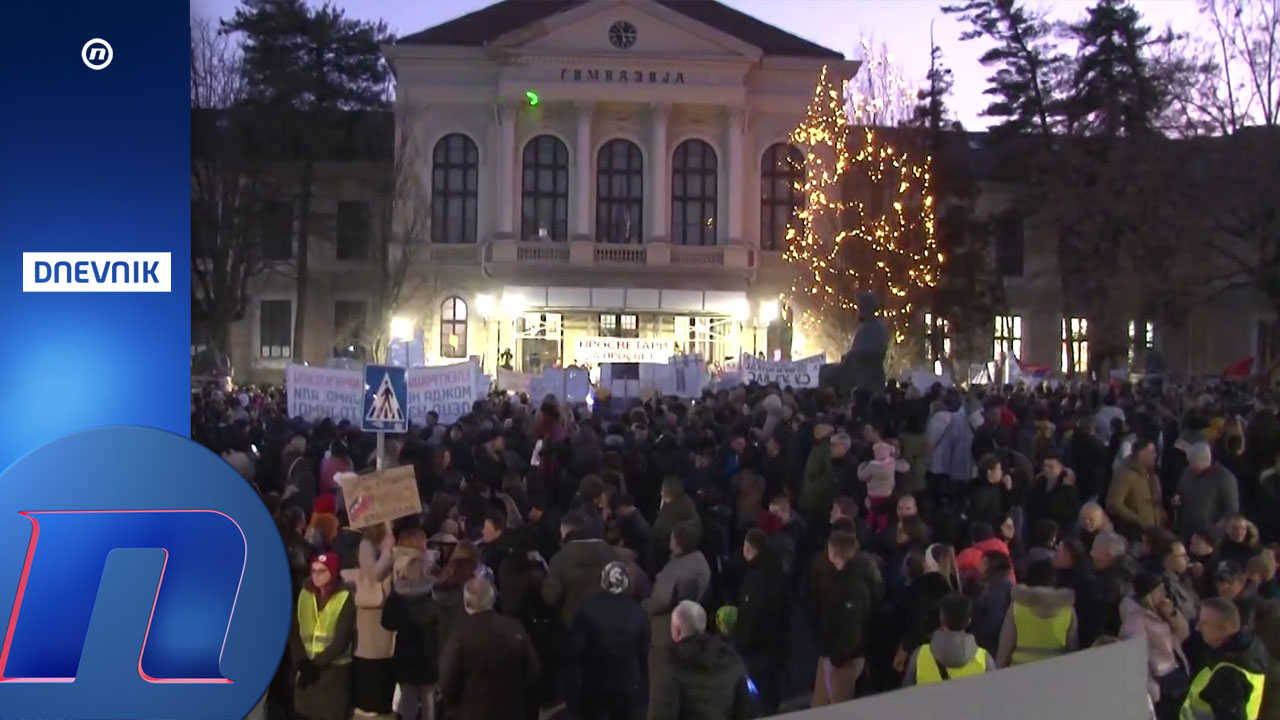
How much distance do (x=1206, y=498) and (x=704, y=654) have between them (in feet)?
15.4

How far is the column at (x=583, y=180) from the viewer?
10547mm

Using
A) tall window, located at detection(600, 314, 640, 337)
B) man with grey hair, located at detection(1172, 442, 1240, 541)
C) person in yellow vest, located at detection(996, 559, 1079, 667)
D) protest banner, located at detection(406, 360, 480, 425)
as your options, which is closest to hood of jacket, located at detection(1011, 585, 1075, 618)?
person in yellow vest, located at detection(996, 559, 1079, 667)

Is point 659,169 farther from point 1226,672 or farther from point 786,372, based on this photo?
point 1226,672

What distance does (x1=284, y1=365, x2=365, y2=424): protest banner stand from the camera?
541 centimetres

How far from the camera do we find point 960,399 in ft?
28.8

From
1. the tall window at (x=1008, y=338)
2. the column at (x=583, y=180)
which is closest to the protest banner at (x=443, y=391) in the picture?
the column at (x=583, y=180)

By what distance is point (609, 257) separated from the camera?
854cm

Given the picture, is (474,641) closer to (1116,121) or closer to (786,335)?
(1116,121)

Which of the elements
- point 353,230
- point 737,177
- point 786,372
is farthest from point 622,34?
point 353,230

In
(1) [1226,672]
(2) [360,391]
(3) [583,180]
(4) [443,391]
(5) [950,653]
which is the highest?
(3) [583,180]

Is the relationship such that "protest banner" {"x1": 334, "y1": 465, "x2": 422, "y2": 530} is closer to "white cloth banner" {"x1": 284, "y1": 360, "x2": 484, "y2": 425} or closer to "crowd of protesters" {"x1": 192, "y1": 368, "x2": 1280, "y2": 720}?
"crowd of protesters" {"x1": 192, "y1": 368, "x2": 1280, "y2": 720}

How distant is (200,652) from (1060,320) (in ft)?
13.9

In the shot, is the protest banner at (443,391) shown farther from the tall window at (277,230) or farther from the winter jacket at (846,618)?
the tall window at (277,230)
